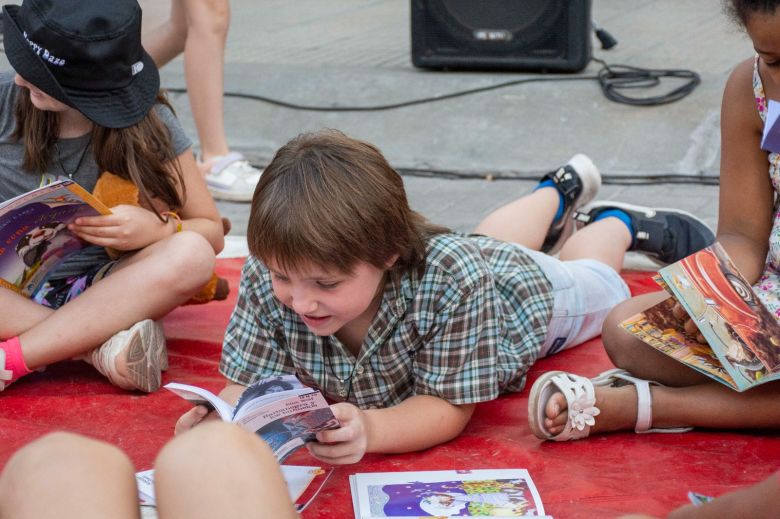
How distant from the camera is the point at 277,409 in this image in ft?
5.98

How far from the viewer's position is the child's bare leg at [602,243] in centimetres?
296

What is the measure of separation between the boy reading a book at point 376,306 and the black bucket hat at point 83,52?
534 millimetres

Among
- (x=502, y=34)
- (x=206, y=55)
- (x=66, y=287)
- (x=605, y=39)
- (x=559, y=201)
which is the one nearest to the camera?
(x=66, y=287)

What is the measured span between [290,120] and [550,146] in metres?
1.12

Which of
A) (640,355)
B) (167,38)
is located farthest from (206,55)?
(640,355)

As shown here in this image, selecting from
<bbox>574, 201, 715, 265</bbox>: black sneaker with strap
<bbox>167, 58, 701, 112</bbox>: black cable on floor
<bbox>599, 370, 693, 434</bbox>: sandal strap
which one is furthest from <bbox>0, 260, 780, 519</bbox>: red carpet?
<bbox>167, 58, 701, 112</bbox>: black cable on floor

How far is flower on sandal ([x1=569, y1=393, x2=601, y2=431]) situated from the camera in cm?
221

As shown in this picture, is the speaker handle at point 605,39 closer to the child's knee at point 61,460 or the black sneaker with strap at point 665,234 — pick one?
the black sneaker with strap at point 665,234

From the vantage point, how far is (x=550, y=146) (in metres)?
4.52

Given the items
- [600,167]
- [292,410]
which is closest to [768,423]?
[292,410]

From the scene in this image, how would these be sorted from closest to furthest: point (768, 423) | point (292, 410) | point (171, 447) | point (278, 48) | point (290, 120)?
point (171, 447) → point (292, 410) → point (768, 423) → point (290, 120) → point (278, 48)

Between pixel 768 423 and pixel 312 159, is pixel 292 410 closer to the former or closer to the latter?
pixel 312 159

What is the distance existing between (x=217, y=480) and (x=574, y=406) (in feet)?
3.24

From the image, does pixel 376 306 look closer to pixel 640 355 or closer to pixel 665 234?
pixel 640 355
